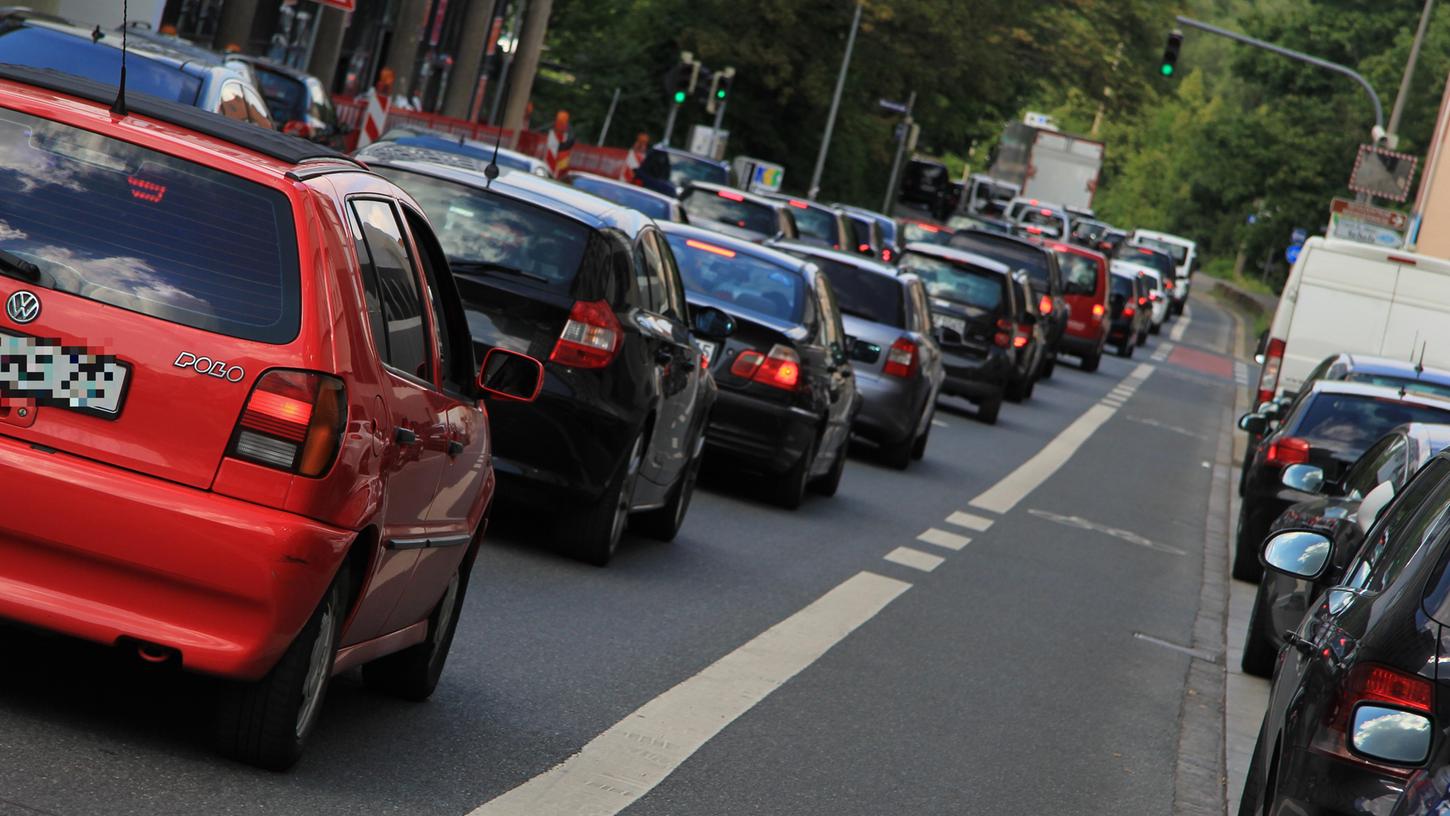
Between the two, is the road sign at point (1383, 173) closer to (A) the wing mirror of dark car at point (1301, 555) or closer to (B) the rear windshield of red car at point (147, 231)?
(A) the wing mirror of dark car at point (1301, 555)

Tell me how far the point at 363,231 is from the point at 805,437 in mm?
8979

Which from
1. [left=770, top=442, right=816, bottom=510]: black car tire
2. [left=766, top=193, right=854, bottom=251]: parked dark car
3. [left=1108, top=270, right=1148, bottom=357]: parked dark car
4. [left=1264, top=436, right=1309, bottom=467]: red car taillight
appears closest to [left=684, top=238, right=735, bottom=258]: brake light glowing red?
[left=770, top=442, right=816, bottom=510]: black car tire

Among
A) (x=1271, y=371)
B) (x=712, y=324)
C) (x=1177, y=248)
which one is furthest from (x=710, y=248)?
(x=1177, y=248)

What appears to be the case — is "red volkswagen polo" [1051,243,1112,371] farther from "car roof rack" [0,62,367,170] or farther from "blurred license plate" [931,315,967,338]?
"car roof rack" [0,62,367,170]

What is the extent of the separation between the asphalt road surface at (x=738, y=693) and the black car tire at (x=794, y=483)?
0.25 metres

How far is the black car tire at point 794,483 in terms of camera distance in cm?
1502

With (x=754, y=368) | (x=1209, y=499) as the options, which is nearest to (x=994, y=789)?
(x=754, y=368)

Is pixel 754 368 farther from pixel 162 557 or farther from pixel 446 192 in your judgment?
pixel 162 557

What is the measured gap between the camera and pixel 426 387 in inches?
255

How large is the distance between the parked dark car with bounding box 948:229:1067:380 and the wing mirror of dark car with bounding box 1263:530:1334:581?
1036 inches

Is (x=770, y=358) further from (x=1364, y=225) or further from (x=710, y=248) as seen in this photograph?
(x=1364, y=225)

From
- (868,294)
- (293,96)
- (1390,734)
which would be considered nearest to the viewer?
(1390,734)

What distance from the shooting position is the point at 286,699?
5.90 m

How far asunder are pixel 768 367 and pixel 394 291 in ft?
28.0
